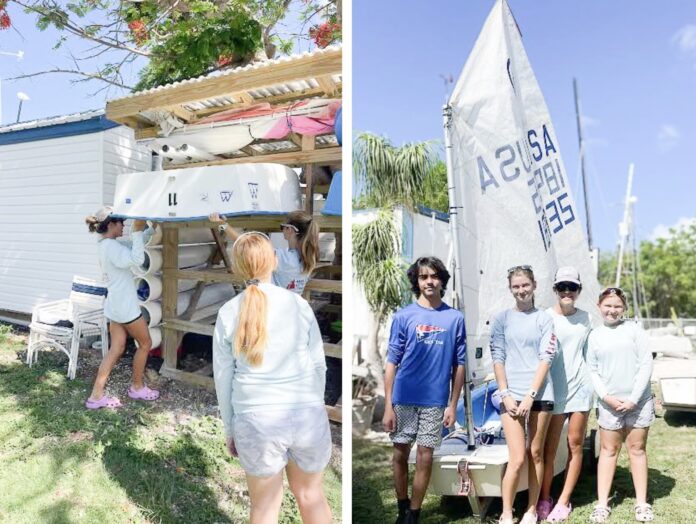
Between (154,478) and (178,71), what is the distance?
150cm

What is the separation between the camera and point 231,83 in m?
1.75

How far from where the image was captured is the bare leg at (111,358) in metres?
1.85

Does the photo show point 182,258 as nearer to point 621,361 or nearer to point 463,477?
point 463,477

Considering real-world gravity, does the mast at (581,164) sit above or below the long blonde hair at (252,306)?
above

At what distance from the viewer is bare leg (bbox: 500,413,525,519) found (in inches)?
63.0

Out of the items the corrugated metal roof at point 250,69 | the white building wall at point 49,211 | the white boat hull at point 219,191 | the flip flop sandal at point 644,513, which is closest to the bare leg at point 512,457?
the flip flop sandal at point 644,513

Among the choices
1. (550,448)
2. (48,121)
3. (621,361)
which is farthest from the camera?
(48,121)

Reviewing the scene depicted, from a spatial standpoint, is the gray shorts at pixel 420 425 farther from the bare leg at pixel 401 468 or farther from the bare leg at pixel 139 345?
the bare leg at pixel 139 345

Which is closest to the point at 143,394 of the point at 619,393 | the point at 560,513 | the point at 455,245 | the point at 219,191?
the point at 219,191

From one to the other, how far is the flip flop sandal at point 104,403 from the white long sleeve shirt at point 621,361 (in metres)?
1.44

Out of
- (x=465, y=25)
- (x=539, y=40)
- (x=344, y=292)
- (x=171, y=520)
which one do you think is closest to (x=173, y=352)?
(x=171, y=520)

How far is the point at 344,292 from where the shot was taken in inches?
65.6

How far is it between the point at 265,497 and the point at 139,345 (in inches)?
27.5

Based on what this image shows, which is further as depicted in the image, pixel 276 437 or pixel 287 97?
pixel 287 97
